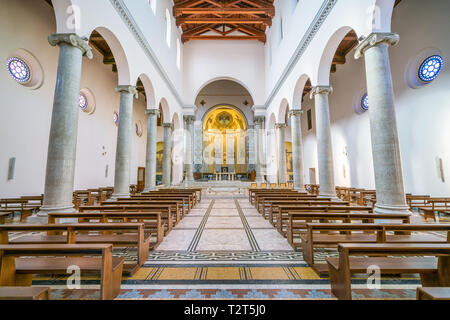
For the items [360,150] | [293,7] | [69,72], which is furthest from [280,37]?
[69,72]

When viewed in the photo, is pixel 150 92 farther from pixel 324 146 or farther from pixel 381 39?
pixel 381 39

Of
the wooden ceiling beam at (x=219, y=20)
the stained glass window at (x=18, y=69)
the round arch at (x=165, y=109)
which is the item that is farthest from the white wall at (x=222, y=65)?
the stained glass window at (x=18, y=69)

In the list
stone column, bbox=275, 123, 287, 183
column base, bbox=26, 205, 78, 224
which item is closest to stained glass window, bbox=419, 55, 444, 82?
stone column, bbox=275, 123, 287, 183

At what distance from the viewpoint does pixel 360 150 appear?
38.7ft

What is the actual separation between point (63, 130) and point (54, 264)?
369 cm

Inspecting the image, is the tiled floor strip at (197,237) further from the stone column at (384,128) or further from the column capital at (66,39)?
the column capital at (66,39)

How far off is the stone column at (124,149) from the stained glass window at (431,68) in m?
11.2

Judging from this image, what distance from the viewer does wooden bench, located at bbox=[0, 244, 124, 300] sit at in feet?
5.70

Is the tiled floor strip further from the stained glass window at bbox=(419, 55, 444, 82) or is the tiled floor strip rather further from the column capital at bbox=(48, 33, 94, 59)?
the stained glass window at bbox=(419, 55, 444, 82)

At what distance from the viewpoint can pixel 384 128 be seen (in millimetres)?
4703

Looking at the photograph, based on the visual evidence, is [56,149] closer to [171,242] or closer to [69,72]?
[69,72]

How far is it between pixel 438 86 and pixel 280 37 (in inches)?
337

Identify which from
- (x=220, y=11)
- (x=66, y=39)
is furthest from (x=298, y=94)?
(x=66, y=39)

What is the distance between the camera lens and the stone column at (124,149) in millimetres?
7566
